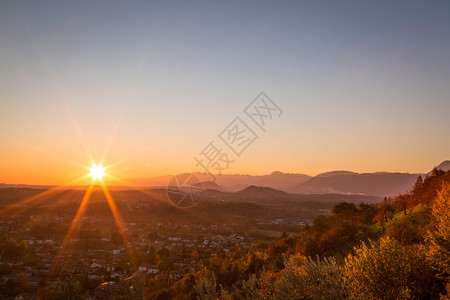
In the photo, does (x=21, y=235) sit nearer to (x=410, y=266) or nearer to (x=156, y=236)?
(x=156, y=236)

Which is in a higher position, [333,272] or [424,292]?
[333,272]

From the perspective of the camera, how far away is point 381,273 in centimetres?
1339

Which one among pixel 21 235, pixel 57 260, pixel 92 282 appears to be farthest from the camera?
pixel 21 235

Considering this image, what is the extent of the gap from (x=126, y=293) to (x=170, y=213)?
114449 mm

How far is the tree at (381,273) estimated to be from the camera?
508 inches

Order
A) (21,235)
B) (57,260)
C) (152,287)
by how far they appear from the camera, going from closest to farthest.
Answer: (152,287) → (57,260) → (21,235)

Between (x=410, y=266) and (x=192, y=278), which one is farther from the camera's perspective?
(x=192, y=278)

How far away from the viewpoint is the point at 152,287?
36.5 meters

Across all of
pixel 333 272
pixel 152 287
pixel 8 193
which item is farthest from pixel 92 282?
pixel 8 193

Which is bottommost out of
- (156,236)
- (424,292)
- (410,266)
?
(156,236)

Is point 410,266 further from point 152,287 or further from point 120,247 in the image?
point 120,247

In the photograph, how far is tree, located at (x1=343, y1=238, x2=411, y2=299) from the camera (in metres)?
12.9

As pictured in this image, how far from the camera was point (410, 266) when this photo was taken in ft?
48.2

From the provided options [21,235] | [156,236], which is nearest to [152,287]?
[156,236]
